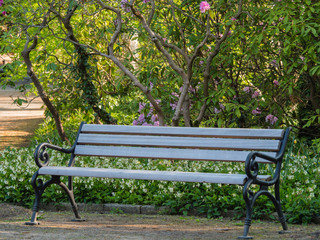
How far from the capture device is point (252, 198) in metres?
4.00

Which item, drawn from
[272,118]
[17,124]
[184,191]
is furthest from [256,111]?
[17,124]

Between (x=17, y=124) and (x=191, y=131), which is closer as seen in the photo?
(x=191, y=131)

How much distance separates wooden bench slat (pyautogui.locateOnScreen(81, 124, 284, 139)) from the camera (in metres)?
4.59

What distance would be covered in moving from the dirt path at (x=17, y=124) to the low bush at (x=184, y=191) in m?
2.35

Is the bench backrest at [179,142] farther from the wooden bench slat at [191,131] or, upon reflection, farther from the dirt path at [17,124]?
the dirt path at [17,124]

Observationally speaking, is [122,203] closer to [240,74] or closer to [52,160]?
[52,160]

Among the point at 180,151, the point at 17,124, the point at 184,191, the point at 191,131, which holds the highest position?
the point at 17,124

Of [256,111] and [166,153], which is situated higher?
[256,111]

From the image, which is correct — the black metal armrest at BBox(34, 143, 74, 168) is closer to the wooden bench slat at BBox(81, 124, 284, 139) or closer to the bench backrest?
the bench backrest

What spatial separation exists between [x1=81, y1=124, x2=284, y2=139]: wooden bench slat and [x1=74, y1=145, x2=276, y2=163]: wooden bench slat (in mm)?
149

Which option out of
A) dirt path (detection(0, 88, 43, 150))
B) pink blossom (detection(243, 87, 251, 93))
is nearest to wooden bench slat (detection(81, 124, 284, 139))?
pink blossom (detection(243, 87, 251, 93))

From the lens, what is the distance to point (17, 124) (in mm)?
12195

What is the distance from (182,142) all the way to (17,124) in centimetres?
801

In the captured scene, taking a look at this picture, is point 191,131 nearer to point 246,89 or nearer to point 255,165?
point 255,165
